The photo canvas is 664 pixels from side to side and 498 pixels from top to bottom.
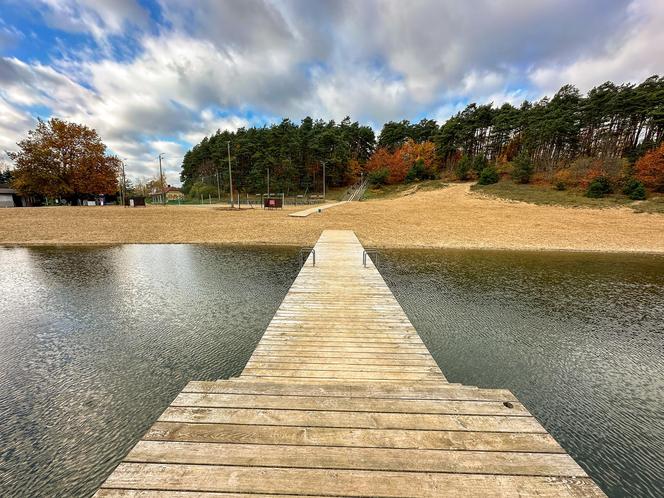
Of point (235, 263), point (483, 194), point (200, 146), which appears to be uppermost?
point (200, 146)

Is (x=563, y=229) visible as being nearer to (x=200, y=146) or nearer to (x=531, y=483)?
(x=531, y=483)

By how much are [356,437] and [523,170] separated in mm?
45827

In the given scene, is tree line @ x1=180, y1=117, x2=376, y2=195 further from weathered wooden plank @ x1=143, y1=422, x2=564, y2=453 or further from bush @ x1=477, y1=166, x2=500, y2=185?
weathered wooden plank @ x1=143, y1=422, x2=564, y2=453

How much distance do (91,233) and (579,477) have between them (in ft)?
81.1

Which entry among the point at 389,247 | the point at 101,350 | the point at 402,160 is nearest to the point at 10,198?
the point at 389,247

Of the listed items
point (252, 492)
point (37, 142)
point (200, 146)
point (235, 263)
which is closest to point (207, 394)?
point (252, 492)

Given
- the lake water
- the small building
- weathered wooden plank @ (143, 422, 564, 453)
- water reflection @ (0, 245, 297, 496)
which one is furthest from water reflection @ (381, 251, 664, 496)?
the small building

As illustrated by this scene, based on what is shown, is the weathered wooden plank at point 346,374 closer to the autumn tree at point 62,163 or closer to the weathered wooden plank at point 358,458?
the weathered wooden plank at point 358,458

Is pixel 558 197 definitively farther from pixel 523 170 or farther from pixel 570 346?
pixel 570 346

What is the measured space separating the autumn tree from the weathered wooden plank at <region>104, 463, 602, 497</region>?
159ft

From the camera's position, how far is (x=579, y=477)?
1912 millimetres

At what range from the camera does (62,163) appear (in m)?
37.4

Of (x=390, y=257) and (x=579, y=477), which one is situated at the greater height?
(x=579, y=477)

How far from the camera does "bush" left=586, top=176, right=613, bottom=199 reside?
30.6 meters
